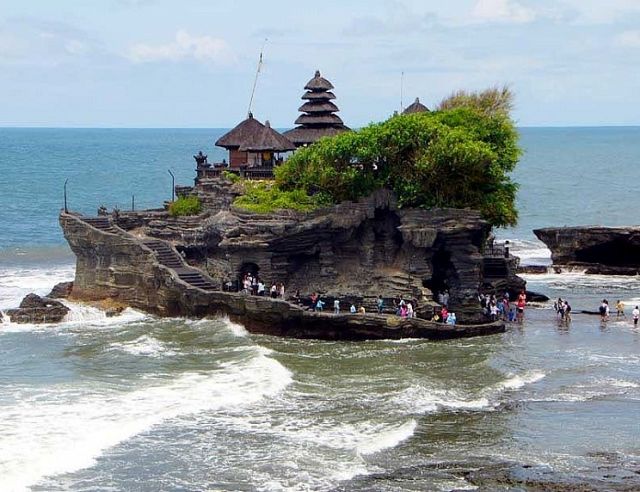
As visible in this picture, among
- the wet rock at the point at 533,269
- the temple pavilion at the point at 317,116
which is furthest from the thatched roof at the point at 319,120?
the wet rock at the point at 533,269

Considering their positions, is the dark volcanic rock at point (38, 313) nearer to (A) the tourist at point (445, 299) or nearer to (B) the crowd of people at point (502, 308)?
(A) the tourist at point (445, 299)

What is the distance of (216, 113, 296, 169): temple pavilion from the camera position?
5847cm

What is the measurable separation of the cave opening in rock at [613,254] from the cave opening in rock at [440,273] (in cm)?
2239

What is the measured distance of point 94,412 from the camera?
1438 inches

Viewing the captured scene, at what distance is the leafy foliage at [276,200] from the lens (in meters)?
52.0

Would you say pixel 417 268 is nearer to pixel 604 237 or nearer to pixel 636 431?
pixel 636 431

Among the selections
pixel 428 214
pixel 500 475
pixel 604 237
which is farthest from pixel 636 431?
pixel 604 237

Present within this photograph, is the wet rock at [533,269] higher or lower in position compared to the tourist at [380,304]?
higher

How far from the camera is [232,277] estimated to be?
5219cm

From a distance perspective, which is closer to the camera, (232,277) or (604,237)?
(232,277)

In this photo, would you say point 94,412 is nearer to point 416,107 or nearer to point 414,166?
point 414,166

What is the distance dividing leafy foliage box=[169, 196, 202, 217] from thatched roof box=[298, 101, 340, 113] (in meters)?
7.91

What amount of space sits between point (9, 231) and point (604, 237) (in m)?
49.1

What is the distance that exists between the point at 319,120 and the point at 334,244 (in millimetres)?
12039
